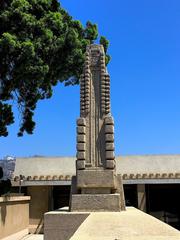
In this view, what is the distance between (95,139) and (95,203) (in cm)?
188

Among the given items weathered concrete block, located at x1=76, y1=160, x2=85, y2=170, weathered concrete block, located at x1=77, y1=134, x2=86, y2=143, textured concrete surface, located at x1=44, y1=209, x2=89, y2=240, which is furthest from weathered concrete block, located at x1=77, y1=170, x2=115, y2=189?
textured concrete surface, located at x1=44, y1=209, x2=89, y2=240

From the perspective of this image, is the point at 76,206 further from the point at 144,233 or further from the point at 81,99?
the point at 144,233

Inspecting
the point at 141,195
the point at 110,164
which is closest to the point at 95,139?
the point at 110,164

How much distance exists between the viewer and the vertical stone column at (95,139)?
10.1 m

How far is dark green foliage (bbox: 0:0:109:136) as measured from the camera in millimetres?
13000

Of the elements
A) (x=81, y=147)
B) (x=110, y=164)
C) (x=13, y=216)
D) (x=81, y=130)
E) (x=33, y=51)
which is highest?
(x=33, y=51)

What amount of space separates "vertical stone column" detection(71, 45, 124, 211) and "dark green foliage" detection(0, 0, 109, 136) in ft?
9.15

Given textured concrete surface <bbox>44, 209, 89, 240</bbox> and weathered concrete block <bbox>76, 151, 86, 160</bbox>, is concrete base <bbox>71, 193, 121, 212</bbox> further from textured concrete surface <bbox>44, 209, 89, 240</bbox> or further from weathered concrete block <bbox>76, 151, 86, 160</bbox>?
weathered concrete block <bbox>76, 151, 86, 160</bbox>

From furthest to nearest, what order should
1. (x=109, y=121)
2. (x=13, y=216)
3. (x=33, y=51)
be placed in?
(x=13, y=216) → (x=33, y=51) → (x=109, y=121)

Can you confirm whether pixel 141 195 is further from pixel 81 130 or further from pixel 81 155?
pixel 81 130

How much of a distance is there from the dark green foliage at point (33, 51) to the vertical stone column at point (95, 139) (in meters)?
2.79

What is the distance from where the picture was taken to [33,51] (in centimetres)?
1266

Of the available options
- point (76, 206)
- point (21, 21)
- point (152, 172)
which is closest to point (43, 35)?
point (21, 21)

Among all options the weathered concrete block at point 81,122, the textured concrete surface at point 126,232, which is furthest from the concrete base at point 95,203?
the textured concrete surface at point 126,232
